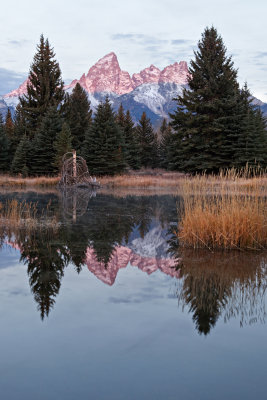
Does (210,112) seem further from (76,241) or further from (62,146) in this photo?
(76,241)

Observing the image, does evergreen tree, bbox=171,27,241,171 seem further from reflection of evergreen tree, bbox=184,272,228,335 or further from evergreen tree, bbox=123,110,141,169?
reflection of evergreen tree, bbox=184,272,228,335

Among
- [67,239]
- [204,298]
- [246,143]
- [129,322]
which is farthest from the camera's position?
[246,143]

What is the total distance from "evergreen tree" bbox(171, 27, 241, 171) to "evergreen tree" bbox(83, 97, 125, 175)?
5.34 m

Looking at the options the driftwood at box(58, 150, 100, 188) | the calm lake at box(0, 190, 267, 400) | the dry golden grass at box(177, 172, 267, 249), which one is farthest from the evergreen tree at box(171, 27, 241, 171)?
the calm lake at box(0, 190, 267, 400)

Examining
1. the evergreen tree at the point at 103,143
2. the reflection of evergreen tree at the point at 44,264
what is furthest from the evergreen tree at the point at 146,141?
the reflection of evergreen tree at the point at 44,264

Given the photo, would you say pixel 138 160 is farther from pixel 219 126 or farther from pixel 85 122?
pixel 219 126

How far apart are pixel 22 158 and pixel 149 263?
102ft

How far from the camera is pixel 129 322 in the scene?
4633 millimetres

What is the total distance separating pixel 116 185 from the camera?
31188 mm

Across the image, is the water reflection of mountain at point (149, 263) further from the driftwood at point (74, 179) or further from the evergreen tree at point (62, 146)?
the evergreen tree at point (62, 146)

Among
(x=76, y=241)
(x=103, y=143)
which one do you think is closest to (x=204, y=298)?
(x=76, y=241)

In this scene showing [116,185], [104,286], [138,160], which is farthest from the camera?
[138,160]

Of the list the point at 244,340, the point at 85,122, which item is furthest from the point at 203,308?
the point at 85,122

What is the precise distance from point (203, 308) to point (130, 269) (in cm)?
224
